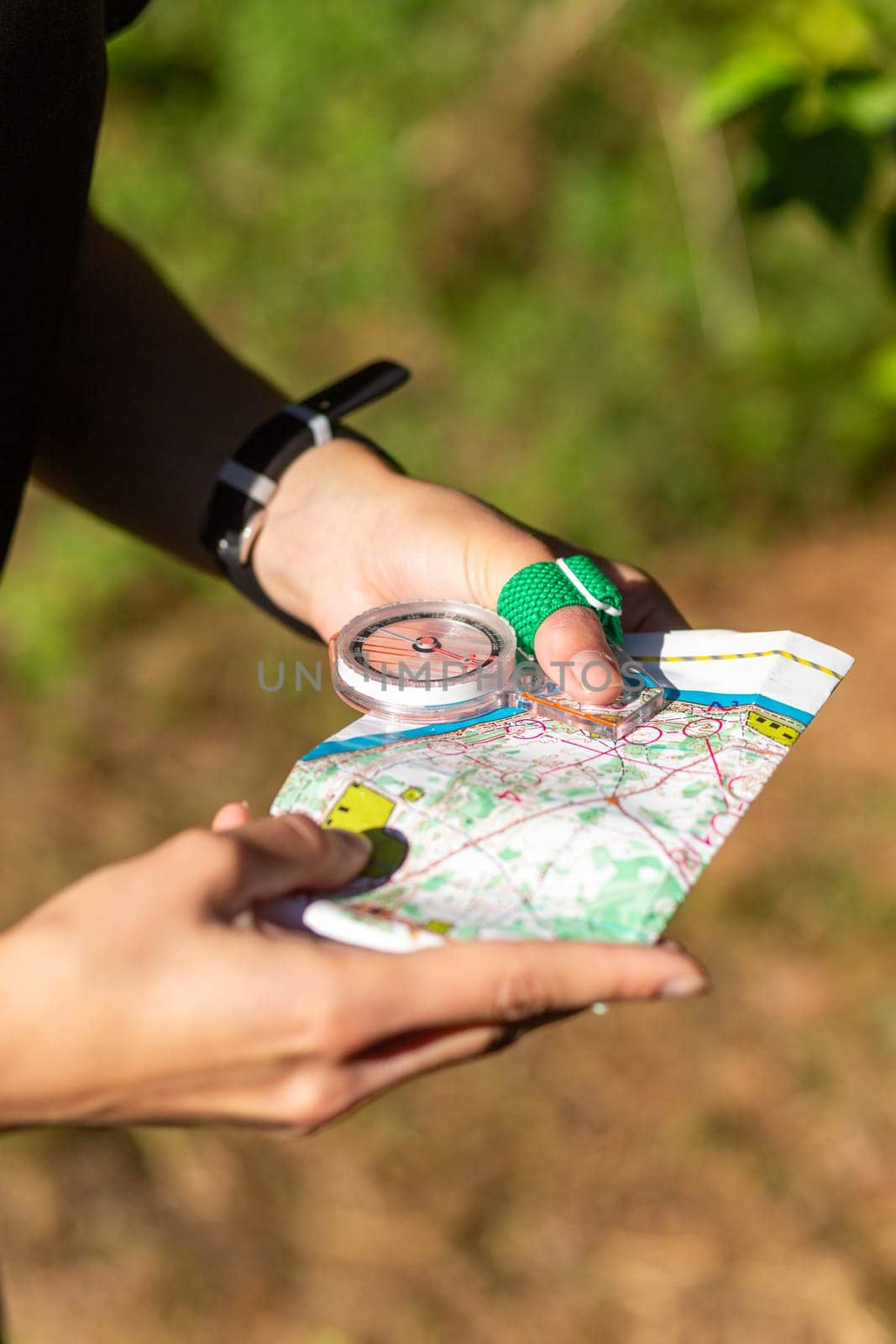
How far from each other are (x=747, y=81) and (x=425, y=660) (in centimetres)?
83

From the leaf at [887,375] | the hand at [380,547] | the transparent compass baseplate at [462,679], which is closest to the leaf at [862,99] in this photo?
the leaf at [887,375]

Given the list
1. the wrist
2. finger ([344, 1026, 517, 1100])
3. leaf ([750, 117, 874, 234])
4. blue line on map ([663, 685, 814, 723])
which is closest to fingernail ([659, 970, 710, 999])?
finger ([344, 1026, 517, 1100])

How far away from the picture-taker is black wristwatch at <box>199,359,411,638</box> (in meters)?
1.73

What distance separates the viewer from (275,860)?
3.67 feet

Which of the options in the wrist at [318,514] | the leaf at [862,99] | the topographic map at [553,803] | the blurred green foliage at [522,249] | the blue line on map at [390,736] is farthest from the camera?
the blurred green foliage at [522,249]

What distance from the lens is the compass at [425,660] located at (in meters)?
1.43

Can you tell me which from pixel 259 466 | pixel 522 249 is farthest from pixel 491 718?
pixel 522 249

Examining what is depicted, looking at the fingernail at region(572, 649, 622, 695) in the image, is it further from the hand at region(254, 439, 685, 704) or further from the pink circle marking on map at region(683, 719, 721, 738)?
the hand at region(254, 439, 685, 704)

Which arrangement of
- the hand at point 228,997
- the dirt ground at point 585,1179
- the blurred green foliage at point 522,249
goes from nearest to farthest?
the hand at point 228,997 < the dirt ground at point 585,1179 < the blurred green foliage at point 522,249

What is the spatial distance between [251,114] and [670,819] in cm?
409

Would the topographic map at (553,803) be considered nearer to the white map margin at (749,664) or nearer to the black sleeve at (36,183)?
the white map margin at (749,664)

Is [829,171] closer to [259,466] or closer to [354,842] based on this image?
[259,466]

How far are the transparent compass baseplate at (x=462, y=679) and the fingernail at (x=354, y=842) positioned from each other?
0.71ft

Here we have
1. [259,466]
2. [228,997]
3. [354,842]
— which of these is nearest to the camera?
[228,997]
